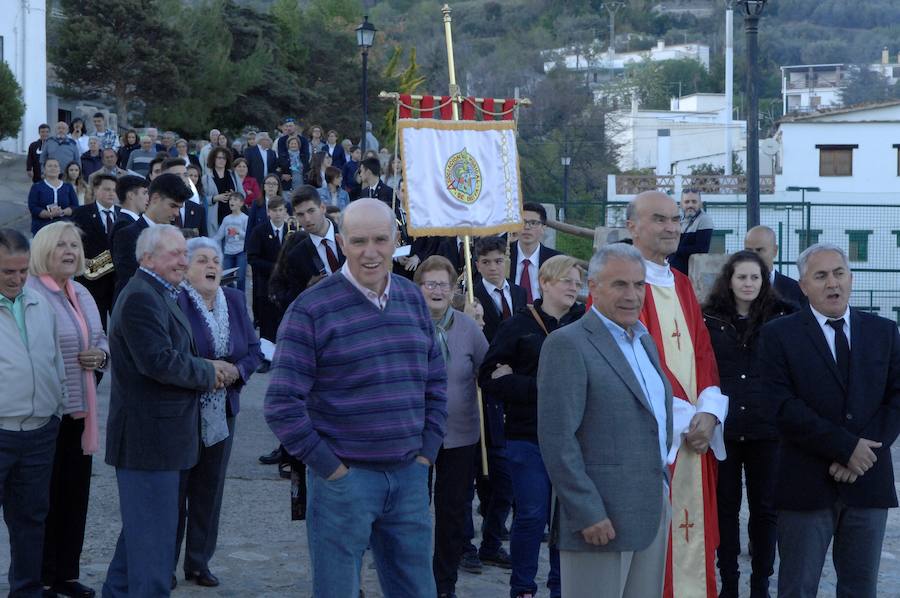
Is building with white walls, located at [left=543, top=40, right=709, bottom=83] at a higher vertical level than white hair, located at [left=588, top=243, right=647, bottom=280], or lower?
higher

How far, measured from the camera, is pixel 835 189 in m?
44.2

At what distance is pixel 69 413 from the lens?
20.4 ft

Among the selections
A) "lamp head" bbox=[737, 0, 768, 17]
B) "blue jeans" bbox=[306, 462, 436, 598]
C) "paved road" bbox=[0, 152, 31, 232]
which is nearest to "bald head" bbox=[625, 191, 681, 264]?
"blue jeans" bbox=[306, 462, 436, 598]

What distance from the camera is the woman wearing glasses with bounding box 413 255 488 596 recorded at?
647cm

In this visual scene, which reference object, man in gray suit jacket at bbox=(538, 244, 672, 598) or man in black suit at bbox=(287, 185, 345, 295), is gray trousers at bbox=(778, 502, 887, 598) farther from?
man in black suit at bbox=(287, 185, 345, 295)

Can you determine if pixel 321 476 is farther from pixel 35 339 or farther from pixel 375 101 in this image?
pixel 375 101

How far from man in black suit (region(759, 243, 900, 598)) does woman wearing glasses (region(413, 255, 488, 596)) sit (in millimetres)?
1729

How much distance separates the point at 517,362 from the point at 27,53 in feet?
109

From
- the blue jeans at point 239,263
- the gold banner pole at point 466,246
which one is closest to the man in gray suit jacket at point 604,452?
the gold banner pole at point 466,246

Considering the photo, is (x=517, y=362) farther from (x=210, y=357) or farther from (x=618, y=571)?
(x=618, y=571)

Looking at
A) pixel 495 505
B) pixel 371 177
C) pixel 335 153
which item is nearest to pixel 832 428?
pixel 495 505

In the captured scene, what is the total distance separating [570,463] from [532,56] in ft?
286

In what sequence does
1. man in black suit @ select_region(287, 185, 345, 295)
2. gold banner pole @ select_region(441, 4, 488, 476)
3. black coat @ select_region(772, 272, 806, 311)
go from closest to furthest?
1. gold banner pole @ select_region(441, 4, 488, 476)
2. black coat @ select_region(772, 272, 806, 311)
3. man in black suit @ select_region(287, 185, 345, 295)

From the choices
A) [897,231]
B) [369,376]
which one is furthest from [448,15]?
[897,231]
